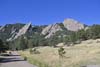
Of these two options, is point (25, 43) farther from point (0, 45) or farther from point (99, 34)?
point (0, 45)

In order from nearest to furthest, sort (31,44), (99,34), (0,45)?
(0,45)
(99,34)
(31,44)

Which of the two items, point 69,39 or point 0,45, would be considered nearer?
point 0,45

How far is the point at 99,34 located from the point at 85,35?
834cm

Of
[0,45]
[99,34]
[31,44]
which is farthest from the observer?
[31,44]

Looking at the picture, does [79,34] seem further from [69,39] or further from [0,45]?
[0,45]

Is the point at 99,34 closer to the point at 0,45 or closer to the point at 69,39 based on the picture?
the point at 69,39

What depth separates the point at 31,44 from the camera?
189750 millimetres

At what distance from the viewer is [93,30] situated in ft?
516

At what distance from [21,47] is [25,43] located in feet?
12.0

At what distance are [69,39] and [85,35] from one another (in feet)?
28.3

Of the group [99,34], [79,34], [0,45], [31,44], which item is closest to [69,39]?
[79,34]

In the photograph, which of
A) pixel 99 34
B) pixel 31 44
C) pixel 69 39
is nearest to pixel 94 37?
pixel 99 34

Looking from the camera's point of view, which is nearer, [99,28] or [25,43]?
[99,28]

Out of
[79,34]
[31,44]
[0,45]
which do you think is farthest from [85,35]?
[0,45]
